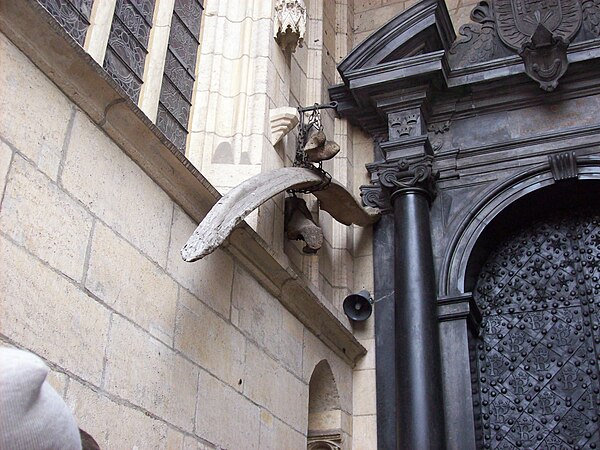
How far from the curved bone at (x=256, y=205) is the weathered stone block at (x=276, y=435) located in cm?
128

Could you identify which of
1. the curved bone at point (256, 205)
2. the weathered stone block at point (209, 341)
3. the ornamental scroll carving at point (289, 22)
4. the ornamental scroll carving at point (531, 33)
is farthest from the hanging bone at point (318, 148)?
the ornamental scroll carving at point (531, 33)

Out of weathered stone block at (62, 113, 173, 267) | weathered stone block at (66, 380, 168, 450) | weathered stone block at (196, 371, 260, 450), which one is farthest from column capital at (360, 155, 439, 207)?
weathered stone block at (66, 380, 168, 450)

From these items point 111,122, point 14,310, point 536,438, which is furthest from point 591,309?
point 14,310

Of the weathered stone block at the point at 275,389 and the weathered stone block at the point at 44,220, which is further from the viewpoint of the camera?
the weathered stone block at the point at 275,389

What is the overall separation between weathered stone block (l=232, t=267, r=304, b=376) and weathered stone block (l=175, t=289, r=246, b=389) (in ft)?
0.52

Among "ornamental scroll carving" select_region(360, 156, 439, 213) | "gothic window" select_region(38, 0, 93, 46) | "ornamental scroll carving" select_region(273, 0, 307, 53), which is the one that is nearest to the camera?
"gothic window" select_region(38, 0, 93, 46)

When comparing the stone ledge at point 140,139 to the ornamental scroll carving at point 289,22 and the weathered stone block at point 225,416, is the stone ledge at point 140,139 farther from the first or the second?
the ornamental scroll carving at point 289,22

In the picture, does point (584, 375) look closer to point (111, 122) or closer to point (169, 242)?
point (169, 242)

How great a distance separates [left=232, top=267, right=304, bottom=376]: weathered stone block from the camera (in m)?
4.58

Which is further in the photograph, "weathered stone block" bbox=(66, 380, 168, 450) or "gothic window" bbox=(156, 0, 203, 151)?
"gothic window" bbox=(156, 0, 203, 151)

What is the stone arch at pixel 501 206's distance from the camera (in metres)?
5.85

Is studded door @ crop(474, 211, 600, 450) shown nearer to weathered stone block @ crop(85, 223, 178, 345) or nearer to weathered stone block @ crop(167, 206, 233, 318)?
weathered stone block @ crop(167, 206, 233, 318)

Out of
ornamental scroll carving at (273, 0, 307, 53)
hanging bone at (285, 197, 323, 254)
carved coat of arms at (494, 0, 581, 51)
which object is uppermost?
carved coat of arms at (494, 0, 581, 51)

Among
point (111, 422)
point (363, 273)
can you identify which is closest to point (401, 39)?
point (363, 273)
